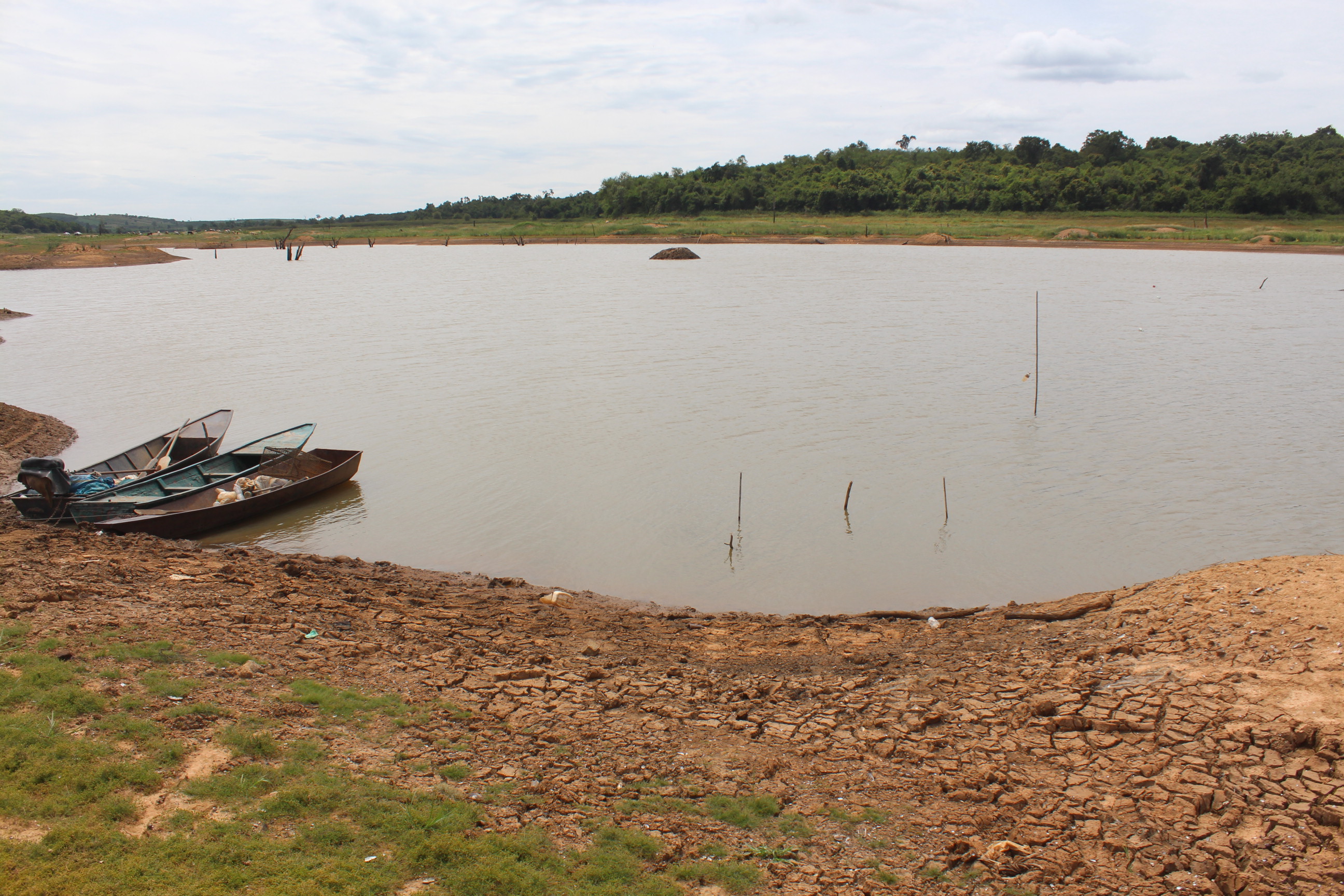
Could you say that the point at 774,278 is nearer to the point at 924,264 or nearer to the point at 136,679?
the point at 924,264

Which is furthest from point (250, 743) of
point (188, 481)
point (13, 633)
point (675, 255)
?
point (675, 255)

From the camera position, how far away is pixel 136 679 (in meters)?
6.12

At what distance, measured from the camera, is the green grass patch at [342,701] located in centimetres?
609

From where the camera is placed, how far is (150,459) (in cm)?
1454

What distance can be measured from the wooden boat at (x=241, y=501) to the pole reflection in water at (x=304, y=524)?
145 millimetres

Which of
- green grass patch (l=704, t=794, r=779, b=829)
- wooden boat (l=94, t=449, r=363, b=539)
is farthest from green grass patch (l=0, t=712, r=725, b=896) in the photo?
wooden boat (l=94, t=449, r=363, b=539)

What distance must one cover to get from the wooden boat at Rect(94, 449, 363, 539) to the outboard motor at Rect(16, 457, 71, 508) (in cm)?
67

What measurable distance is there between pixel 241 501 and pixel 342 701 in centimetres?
767

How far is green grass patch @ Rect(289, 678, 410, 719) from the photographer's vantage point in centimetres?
609

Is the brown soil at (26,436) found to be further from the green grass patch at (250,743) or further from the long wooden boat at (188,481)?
the green grass patch at (250,743)

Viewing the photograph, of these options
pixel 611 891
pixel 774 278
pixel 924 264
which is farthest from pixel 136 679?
pixel 924 264

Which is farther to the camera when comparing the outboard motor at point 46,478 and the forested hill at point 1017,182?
the forested hill at point 1017,182

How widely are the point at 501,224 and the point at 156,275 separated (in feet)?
200

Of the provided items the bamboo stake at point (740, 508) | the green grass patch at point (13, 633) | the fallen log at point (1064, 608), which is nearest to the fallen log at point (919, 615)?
the fallen log at point (1064, 608)
